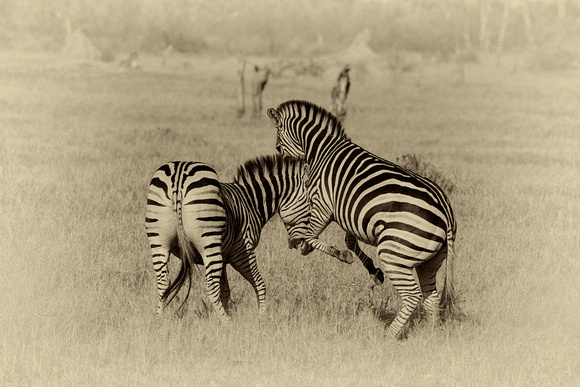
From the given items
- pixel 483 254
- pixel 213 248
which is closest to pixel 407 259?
pixel 213 248

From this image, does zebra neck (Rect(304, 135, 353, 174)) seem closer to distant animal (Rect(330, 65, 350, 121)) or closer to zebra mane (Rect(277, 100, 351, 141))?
zebra mane (Rect(277, 100, 351, 141))

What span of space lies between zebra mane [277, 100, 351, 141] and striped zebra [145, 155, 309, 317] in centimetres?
43

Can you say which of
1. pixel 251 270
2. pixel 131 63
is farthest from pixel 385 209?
pixel 131 63

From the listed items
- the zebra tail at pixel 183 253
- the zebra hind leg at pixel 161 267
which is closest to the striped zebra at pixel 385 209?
the zebra tail at pixel 183 253

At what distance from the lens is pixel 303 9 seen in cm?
7512

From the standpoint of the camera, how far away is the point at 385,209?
227 inches

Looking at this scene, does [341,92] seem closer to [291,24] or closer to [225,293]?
[225,293]

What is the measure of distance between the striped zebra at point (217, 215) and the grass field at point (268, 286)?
1.45ft

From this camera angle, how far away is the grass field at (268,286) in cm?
562

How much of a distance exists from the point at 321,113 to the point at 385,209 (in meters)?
1.62

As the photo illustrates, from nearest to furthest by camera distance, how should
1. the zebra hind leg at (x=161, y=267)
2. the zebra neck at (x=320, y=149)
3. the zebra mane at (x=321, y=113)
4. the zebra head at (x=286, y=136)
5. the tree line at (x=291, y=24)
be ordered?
the zebra hind leg at (x=161, y=267)
the zebra neck at (x=320, y=149)
the zebra mane at (x=321, y=113)
the zebra head at (x=286, y=136)
the tree line at (x=291, y=24)

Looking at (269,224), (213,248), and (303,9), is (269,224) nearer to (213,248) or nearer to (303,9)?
(213,248)

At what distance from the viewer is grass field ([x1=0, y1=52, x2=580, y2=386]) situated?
18.4ft

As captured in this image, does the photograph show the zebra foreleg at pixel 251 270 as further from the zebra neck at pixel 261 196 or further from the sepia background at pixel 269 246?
the zebra neck at pixel 261 196
